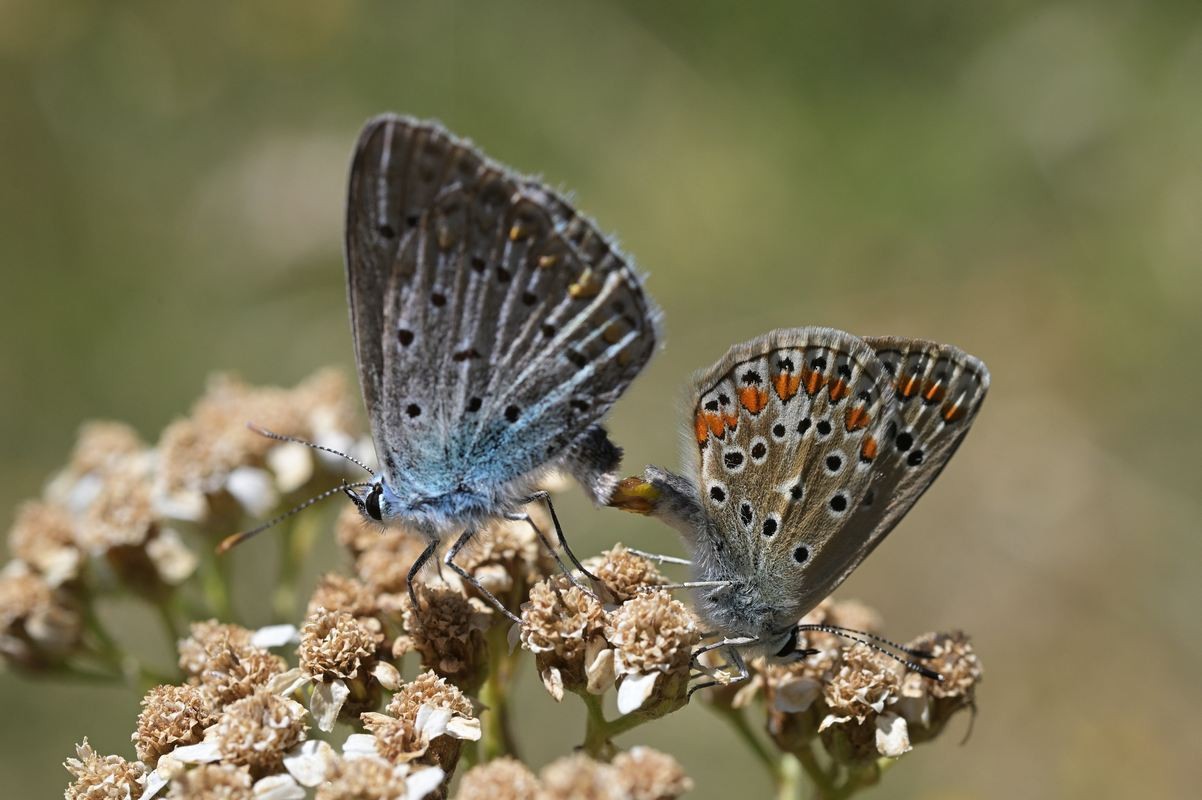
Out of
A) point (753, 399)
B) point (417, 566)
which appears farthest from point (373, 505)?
point (753, 399)

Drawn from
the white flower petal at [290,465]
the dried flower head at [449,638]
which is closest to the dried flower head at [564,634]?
the dried flower head at [449,638]

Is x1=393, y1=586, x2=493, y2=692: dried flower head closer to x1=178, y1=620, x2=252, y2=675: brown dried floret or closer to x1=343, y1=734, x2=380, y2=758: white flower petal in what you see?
x1=343, y1=734, x2=380, y2=758: white flower petal

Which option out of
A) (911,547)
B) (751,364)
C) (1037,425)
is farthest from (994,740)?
(751,364)

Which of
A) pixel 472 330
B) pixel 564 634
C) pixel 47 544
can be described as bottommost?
pixel 564 634

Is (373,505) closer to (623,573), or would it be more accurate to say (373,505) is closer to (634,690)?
(623,573)

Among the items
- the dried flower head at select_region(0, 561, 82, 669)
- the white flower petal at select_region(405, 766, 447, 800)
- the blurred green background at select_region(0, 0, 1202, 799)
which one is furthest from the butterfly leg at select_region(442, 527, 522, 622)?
the blurred green background at select_region(0, 0, 1202, 799)

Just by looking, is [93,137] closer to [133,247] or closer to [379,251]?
[133,247]
